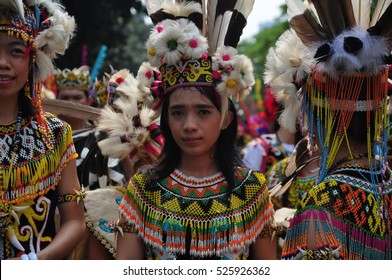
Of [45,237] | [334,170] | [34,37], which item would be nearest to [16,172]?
[45,237]

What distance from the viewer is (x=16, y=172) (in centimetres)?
362

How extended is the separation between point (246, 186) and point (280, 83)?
1.86ft

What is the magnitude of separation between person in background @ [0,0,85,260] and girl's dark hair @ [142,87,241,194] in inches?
17.0

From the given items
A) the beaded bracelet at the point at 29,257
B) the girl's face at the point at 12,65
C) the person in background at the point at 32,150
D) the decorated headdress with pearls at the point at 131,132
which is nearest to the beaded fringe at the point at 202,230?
the person in background at the point at 32,150

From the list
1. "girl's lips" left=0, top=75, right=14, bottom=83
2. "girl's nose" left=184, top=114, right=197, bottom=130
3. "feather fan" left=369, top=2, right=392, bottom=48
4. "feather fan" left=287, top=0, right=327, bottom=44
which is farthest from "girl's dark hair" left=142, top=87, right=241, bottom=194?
"feather fan" left=369, top=2, right=392, bottom=48

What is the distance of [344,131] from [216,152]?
82 centimetres

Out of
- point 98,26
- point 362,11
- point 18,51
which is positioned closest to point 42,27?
point 18,51

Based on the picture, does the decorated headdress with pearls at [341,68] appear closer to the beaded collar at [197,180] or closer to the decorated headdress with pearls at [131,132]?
the beaded collar at [197,180]

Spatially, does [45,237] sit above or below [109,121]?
below

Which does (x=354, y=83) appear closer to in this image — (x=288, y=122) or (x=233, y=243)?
(x=288, y=122)

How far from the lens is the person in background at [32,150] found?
3611 millimetres

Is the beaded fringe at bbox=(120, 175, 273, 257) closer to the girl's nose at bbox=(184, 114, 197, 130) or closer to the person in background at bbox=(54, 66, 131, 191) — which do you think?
the girl's nose at bbox=(184, 114, 197, 130)

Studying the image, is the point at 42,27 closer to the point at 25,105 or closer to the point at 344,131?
the point at 25,105

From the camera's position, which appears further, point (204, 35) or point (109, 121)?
point (109, 121)
